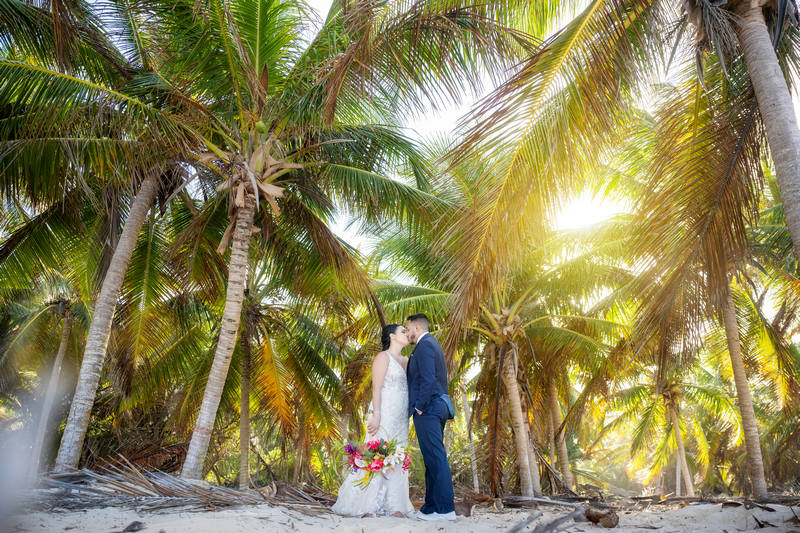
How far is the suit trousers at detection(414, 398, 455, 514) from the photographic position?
4277 mm

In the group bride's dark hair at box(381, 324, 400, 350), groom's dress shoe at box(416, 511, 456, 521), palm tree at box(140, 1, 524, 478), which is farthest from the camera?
palm tree at box(140, 1, 524, 478)

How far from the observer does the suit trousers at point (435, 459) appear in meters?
4.28

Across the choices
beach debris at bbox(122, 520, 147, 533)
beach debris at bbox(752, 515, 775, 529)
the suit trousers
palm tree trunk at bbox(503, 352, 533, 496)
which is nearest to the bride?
the suit trousers

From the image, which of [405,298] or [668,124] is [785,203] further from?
[405,298]

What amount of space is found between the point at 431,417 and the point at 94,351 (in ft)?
16.6

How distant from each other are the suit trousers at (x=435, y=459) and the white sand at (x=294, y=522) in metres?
0.23

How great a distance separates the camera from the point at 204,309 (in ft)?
36.1

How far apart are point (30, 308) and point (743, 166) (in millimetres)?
21468

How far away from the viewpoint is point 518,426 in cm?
955

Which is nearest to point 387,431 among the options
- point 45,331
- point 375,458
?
point 375,458

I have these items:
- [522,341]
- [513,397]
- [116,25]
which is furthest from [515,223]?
[522,341]

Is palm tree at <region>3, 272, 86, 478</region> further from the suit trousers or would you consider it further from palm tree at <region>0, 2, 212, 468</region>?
the suit trousers

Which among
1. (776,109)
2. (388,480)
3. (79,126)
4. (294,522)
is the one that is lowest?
(294,522)

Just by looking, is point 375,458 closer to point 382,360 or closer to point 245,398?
point 382,360
